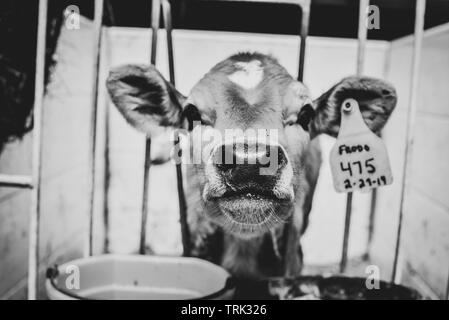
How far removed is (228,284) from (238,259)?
50cm

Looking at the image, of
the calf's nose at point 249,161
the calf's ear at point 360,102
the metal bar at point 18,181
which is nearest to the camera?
the calf's nose at point 249,161

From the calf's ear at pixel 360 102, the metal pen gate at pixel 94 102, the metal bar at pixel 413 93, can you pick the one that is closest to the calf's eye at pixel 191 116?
the metal pen gate at pixel 94 102

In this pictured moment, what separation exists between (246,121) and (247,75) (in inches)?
8.3

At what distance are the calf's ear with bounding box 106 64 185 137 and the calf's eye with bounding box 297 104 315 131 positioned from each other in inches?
16.6

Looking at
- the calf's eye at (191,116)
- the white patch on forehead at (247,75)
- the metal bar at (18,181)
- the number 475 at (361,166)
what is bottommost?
the metal bar at (18,181)

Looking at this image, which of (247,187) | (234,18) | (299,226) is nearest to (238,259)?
(299,226)

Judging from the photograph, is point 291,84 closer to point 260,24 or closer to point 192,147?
point 192,147

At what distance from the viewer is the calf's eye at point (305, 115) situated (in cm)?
138

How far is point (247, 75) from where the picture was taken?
1.38 metres

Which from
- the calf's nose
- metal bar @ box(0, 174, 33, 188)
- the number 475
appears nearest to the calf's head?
the calf's nose

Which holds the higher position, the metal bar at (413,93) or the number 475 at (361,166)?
the metal bar at (413,93)

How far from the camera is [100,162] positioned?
206 centimetres

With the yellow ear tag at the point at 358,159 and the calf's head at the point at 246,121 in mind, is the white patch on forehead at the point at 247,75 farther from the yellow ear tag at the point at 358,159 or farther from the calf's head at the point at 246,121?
the yellow ear tag at the point at 358,159

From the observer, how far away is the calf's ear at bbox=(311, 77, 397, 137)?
1.36 meters
